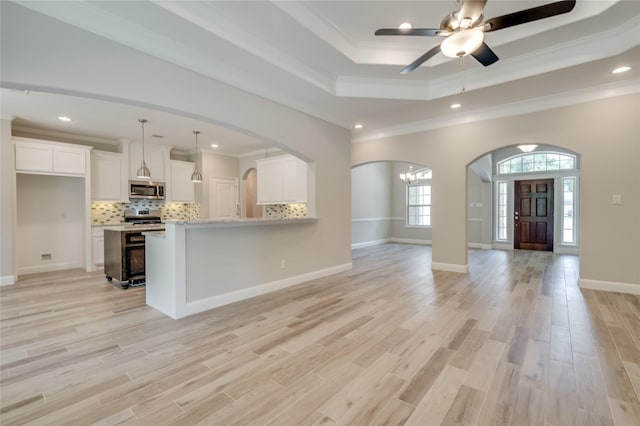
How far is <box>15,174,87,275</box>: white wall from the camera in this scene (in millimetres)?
5746

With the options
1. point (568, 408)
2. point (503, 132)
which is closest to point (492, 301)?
point (568, 408)

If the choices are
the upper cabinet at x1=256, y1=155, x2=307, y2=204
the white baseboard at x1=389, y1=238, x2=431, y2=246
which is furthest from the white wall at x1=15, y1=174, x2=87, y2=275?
the white baseboard at x1=389, y1=238, x2=431, y2=246

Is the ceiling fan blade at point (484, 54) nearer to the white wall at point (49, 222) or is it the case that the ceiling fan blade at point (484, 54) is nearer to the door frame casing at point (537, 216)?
the door frame casing at point (537, 216)

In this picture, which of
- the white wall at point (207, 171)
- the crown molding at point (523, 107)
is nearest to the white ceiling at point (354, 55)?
the crown molding at point (523, 107)

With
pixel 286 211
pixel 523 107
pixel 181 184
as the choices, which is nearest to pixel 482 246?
pixel 523 107

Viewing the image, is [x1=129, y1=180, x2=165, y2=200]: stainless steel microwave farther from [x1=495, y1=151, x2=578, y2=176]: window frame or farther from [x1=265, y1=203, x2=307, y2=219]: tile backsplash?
[x1=495, y1=151, x2=578, y2=176]: window frame

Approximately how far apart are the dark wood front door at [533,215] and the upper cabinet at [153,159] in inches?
388

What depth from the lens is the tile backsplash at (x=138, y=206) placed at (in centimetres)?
654

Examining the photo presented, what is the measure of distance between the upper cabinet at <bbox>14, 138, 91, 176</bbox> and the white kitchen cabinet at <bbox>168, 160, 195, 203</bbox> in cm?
182

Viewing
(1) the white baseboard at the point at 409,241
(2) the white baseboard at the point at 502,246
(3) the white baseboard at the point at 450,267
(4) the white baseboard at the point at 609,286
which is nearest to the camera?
(4) the white baseboard at the point at 609,286

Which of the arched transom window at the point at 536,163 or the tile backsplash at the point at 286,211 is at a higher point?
the arched transom window at the point at 536,163

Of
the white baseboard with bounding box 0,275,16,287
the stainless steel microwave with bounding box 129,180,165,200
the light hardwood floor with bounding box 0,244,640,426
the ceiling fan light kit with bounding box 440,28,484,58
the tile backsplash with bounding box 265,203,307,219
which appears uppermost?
the ceiling fan light kit with bounding box 440,28,484,58

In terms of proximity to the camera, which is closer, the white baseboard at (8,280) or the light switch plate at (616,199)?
the light switch plate at (616,199)

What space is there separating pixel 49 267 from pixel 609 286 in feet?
33.1
